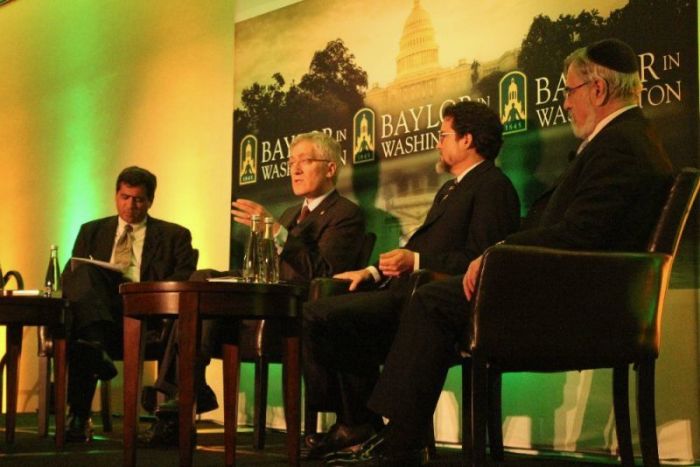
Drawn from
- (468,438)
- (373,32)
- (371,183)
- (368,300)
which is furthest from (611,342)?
(373,32)

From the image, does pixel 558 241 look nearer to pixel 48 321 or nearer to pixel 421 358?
pixel 421 358

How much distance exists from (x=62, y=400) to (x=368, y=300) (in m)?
1.35

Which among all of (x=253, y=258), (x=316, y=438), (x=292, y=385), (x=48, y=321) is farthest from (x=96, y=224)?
(x=292, y=385)

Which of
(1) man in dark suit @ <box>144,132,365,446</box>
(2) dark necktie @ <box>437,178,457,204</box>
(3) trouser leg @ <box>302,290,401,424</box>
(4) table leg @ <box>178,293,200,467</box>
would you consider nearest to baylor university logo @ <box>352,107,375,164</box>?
(1) man in dark suit @ <box>144,132,365,446</box>

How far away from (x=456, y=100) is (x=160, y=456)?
2047 millimetres

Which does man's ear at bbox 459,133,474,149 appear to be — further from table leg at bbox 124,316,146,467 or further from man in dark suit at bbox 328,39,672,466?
table leg at bbox 124,316,146,467

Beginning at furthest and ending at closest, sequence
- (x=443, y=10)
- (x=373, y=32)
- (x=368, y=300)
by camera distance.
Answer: (x=373, y=32)
(x=443, y=10)
(x=368, y=300)

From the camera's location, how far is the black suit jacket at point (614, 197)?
2830 millimetres

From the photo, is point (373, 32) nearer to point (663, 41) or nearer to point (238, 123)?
point (238, 123)

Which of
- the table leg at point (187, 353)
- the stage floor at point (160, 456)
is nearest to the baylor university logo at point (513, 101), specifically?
the stage floor at point (160, 456)

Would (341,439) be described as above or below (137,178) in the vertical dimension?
below

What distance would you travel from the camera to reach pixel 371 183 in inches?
191

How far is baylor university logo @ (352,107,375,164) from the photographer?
16.0 feet

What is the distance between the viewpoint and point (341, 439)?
11.8 feet
